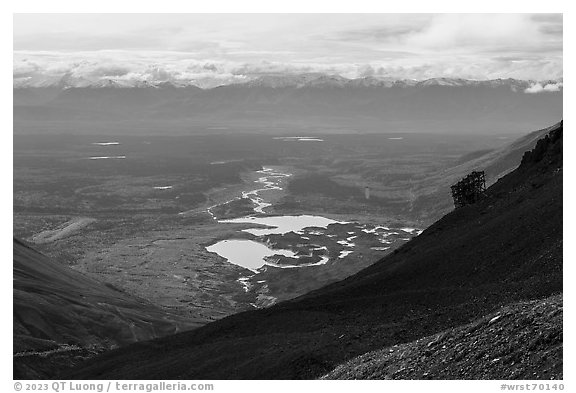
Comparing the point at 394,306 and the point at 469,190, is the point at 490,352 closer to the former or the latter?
the point at 394,306

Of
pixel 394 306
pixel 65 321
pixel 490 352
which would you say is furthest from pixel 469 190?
pixel 490 352

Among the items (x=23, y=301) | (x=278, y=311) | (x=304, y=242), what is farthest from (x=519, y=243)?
(x=304, y=242)

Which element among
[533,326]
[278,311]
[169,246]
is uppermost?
[533,326]

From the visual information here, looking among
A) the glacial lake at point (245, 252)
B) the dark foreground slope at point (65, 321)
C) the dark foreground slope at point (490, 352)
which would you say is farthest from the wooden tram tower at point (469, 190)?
the glacial lake at point (245, 252)

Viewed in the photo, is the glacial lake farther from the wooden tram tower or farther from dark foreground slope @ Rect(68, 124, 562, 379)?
dark foreground slope @ Rect(68, 124, 562, 379)

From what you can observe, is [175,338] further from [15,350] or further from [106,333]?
[106,333]

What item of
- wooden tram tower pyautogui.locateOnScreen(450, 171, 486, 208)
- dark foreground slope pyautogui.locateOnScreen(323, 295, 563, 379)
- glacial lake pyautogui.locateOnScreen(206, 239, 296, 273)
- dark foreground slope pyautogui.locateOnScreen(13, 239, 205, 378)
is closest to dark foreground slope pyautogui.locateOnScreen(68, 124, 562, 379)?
dark foreground slope pyautogui.locateOnScreen(323, 295, 563, 379)
